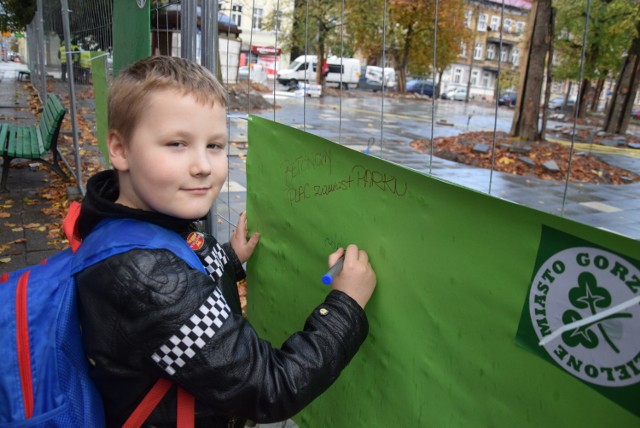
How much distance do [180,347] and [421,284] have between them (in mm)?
530

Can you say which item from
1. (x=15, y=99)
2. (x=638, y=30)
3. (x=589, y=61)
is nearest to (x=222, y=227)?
(x=15, y=99)

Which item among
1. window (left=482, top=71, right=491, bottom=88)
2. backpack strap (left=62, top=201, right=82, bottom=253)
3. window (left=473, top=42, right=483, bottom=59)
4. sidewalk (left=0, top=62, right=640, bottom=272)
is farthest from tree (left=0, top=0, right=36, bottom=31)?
window (left=482, top=71, right=491, bottom=88)

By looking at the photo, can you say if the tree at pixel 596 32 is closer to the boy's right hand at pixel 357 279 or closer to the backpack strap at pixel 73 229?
the boy's right hand at pixel 357 279

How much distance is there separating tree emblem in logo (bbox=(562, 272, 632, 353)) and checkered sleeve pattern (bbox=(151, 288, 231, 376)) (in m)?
0.66

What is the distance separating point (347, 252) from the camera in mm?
1304

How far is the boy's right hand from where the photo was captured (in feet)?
4.00

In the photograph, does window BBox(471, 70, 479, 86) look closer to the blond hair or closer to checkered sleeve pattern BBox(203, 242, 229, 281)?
checkered sleeve pattern BBox(203, 242, 229, 281)

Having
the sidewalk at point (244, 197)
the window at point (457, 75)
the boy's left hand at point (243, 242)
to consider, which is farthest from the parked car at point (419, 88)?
the boy's left hand at point (243, 242)

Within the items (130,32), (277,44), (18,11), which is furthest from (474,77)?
(130,32)

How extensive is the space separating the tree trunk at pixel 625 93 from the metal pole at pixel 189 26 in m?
16.5

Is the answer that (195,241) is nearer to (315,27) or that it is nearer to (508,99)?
(315,27)

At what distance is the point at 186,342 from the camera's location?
100cm

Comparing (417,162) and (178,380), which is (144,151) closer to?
(178,380)

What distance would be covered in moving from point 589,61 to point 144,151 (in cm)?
2340
